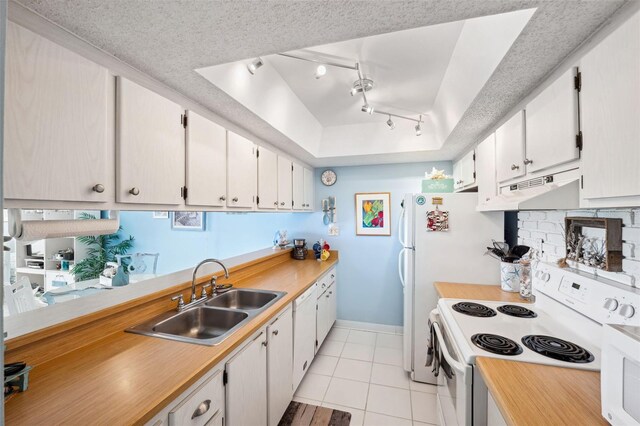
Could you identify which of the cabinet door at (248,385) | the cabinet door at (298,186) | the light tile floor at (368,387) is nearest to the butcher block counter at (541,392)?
the cabinet door at (248,385)

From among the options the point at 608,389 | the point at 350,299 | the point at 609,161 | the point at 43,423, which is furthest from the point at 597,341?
the point at 350,299

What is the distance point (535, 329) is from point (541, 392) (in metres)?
0.63

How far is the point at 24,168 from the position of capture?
866mm

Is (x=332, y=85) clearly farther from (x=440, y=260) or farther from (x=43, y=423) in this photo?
(x=43, y=423)

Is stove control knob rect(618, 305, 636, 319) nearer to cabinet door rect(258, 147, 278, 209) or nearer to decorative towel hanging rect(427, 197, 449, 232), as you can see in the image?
decorative towel hanging rect(427, 197, 449, 232)

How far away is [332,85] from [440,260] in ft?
6.05

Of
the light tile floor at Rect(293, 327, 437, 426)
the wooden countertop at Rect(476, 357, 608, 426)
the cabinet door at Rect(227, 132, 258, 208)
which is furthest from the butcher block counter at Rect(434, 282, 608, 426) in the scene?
the cabinet door at Rect(227, 132, 258, 208)

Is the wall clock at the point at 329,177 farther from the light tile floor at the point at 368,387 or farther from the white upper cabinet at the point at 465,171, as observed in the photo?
the light tile floor at the point at 368,387

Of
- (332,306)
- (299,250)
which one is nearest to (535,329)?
(332,306)

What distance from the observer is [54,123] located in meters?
0.94

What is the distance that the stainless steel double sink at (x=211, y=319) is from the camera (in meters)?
1.41

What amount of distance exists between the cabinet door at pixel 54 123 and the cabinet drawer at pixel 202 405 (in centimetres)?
90

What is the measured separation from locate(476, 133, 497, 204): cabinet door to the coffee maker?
7.24ft

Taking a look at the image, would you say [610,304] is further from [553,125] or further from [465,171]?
[465,171]
